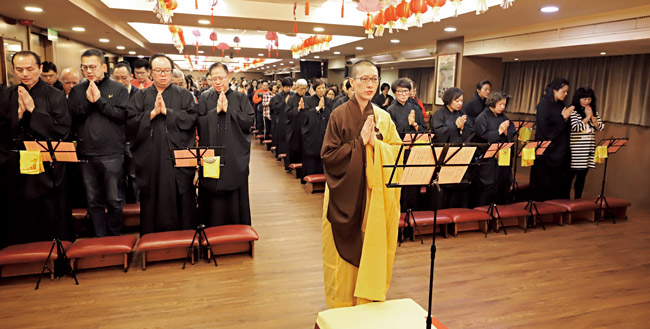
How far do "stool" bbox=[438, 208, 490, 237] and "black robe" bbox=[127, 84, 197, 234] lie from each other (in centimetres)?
313

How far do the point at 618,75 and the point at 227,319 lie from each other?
8.04 m

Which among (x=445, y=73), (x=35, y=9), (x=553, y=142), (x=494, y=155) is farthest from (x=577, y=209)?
(x=35, y=9)

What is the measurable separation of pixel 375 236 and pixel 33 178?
3.36 meters

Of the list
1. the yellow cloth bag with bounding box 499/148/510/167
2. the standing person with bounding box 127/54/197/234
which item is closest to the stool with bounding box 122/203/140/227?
the standing person with bounding box 127/54/197/234

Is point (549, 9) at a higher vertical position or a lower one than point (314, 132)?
higher

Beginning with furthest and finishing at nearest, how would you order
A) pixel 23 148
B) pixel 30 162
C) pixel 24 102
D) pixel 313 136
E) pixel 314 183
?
pixel 313 136 → pixel 314 183 → pixel 23 148 → pixel 24 102 → pixel 30 162

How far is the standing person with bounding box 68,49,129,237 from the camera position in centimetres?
423

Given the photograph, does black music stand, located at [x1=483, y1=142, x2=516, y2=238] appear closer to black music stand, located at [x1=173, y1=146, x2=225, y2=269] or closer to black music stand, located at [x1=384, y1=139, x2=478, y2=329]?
black music stand, located at [x1=384, y1=139, x2=478, y2=329]

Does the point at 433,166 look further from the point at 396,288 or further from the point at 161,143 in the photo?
the point at 161,143

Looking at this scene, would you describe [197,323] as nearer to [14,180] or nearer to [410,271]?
[410,271]

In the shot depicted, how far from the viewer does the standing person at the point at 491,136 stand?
5.53m

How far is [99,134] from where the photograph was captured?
4.30 m

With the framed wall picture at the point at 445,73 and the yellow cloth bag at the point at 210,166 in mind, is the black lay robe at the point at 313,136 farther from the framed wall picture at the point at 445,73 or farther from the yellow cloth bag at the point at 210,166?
the yellow cloth bag at the point at 210,166

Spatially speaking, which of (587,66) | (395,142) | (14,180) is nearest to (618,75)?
(587,66)
